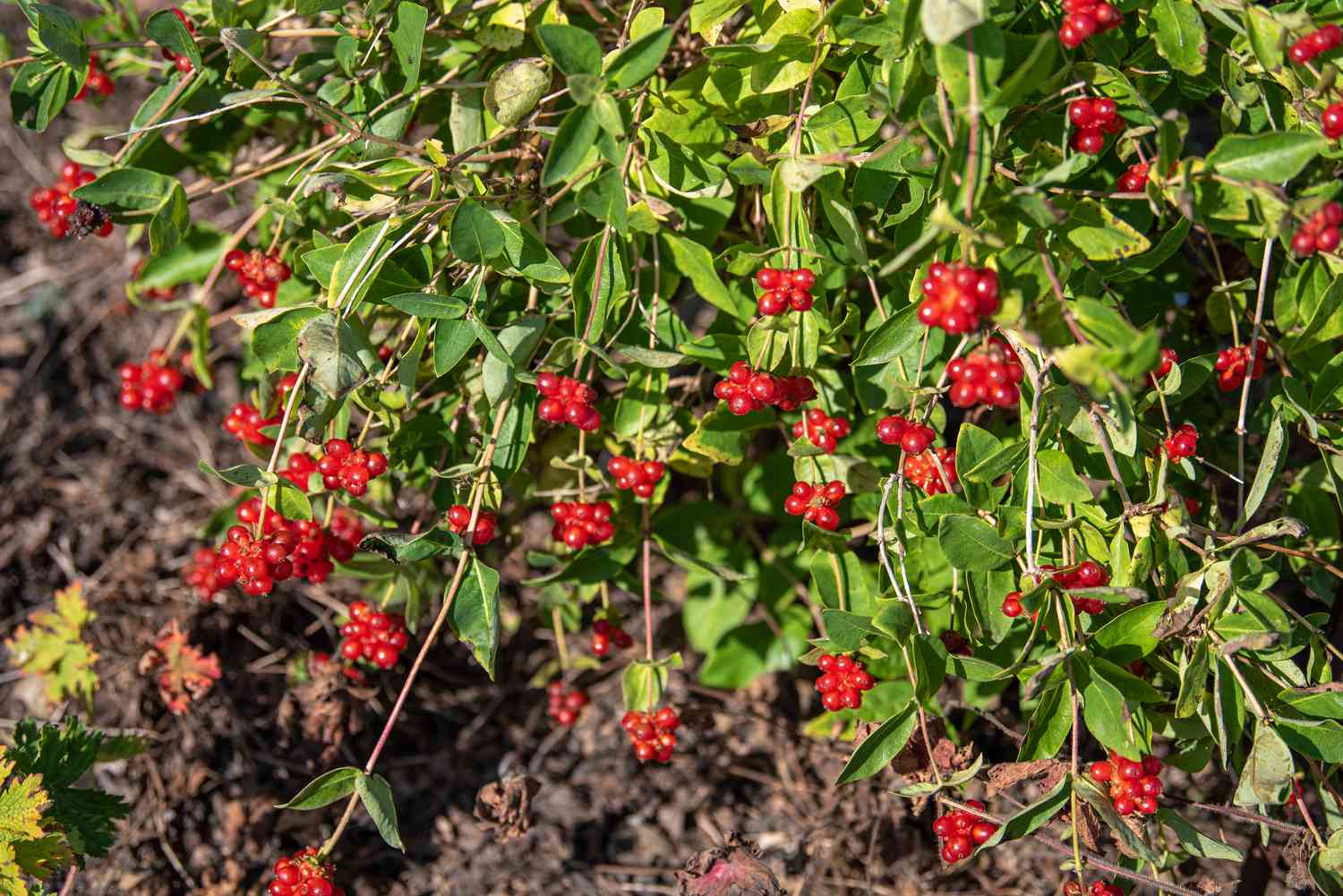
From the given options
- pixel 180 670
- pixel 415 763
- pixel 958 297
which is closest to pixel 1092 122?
pixel 958 297

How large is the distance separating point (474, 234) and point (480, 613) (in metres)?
0.81

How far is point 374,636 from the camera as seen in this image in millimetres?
2459

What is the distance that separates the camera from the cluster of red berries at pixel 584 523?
7.40 ft

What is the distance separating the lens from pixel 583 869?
120 inches

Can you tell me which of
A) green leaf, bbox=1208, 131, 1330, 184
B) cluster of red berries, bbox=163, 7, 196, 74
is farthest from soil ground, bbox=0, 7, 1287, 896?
green leaf, bbox=1208, 131, 1330, 184

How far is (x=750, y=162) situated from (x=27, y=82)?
5.65 feet

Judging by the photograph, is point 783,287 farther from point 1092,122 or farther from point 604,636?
point 604,636

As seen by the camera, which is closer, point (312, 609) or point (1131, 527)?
point (1131, 527)

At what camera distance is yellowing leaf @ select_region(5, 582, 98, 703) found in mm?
2979

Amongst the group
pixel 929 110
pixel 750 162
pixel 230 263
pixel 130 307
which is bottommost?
pixel 130 307

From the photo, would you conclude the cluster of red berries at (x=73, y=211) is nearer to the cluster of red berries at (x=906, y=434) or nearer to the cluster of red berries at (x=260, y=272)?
the cluster of red berries at (x=260, y=272)

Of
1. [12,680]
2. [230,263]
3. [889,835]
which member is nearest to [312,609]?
[12,680]

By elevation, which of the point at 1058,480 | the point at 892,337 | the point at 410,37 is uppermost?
the point at 410,37

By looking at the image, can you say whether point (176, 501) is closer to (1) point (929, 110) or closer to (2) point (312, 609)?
(2) point (312, 609)
